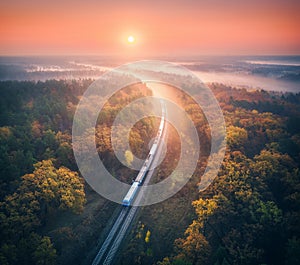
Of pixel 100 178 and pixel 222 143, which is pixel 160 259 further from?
pixel 222 143

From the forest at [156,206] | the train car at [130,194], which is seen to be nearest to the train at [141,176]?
Answer: the train car at [130,194]

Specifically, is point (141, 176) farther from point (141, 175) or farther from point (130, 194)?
point (130, 194)

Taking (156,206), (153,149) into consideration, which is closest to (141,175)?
(156,206)

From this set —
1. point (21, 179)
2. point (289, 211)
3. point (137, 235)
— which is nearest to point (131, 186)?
point (137, 235)

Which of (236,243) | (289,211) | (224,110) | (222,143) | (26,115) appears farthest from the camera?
(224,110)

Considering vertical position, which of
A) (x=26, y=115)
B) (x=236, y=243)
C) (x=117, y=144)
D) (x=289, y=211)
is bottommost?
(x=236, y=243)
